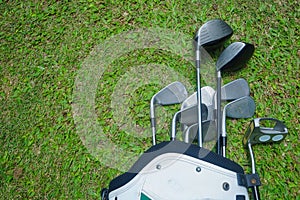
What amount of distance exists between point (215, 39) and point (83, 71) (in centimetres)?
114

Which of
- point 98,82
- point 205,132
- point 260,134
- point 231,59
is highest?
point 231,59

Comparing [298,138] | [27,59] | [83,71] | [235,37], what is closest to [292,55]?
[235,37]

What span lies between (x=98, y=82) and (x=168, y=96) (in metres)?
0.64

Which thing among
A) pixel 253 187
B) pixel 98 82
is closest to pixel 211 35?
pixel 98 82

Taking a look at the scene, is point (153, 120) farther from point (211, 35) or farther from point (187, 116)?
point (211, 35)

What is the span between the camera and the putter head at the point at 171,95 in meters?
2.86

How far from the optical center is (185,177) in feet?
7.23

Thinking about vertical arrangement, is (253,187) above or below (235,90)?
below

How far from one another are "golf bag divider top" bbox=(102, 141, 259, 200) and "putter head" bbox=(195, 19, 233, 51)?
3.12ft

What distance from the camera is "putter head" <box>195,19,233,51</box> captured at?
2.84m

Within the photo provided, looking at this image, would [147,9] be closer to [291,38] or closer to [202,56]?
[202,56]

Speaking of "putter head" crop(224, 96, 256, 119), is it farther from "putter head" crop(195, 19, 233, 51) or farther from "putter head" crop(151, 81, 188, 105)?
"putter head" crop(195, 19, 233, 51)

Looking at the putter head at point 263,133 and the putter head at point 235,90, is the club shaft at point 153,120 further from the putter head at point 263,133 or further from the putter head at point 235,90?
the putter head at point 263,133

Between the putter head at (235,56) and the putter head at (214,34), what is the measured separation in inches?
4.0
